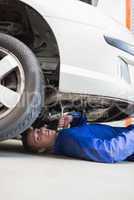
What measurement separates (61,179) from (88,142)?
565 mm

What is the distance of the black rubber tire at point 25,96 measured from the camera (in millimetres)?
2543

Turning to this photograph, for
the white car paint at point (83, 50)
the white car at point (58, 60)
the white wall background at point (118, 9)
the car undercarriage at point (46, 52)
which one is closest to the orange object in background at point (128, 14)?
the white wall background at point (118, 9)

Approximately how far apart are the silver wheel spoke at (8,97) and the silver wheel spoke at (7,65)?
0.08 meters

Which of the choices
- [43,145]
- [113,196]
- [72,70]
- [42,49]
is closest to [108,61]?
[72,70]

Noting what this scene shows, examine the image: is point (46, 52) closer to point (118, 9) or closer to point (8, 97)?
point (8, 97)

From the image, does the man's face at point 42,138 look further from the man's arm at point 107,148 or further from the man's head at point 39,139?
the man's arm at point 107,148

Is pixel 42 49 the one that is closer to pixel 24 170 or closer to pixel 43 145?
pixel 43 145

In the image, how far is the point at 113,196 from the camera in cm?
179

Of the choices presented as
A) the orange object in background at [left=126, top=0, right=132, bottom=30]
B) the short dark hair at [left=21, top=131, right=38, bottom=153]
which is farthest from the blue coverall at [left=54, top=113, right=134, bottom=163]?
the orange object in background at [left=126, top=0, right=132, bottom=30]

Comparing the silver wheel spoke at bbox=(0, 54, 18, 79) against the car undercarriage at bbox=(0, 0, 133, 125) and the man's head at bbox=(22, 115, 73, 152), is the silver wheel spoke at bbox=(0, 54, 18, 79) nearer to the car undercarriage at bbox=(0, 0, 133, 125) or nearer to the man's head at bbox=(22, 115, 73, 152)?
the car undercarriage at bbox=(0, 0, 133, 125)

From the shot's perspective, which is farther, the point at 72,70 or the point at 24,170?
the point at 72,70

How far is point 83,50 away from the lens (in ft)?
8.95

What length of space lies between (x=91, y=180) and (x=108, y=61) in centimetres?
90

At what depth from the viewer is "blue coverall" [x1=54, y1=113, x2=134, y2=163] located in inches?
103
